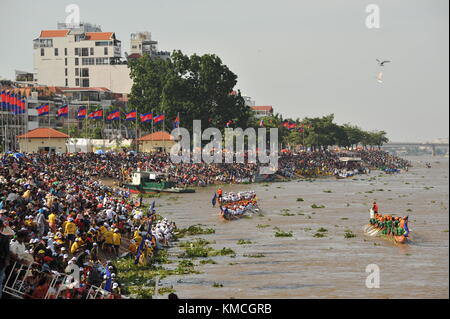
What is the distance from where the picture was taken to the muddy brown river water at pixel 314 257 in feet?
90.9

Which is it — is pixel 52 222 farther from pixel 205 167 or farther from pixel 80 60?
pixel 80 60

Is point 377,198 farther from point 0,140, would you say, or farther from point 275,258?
point 0,140

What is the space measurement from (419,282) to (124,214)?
18.5 m

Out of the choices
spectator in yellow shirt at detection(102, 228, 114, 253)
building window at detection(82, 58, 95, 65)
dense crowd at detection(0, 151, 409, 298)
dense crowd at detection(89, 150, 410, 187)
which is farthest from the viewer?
building window at detection(82, 58, 95, 65)

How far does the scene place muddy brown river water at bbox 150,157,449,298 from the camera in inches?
1091

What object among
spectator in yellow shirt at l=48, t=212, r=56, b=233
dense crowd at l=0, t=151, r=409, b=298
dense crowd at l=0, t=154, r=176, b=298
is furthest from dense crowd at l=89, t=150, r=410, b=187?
spectator in yellow shirt at l=48, t=212, r=56, b=233

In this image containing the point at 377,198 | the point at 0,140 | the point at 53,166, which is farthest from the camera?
the point at 0,140

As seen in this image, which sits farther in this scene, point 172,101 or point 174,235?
point 172,101

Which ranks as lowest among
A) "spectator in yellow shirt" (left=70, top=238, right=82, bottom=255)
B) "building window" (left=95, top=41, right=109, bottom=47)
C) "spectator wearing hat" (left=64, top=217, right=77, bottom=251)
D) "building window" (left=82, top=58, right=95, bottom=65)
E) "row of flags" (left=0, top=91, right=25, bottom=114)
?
"spectator in yellow shirt" (left=70, top=238, right=82, bottom=255)

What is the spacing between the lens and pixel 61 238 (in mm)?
25094

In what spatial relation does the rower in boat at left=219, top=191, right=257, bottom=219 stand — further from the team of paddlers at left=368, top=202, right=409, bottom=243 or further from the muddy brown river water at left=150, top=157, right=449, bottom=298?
the team of paddlers at left=368, top=202, right=409, bottom=243

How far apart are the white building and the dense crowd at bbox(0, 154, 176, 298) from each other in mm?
122893

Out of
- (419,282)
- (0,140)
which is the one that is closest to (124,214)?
(419,282)
